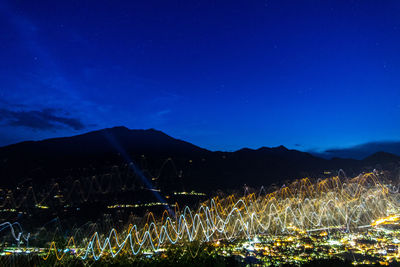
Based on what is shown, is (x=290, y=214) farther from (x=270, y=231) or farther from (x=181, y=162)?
(x=181, y=162)

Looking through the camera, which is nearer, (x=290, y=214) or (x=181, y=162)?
(x=290, y=214)

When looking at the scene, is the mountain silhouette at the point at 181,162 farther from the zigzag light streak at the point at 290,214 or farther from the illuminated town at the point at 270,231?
the zigzag light streak at the point at 290,214

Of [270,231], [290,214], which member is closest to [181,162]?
[290,214]

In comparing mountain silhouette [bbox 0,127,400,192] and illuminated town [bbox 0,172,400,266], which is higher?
mountain silhouette [bbox 0,127,400,192]

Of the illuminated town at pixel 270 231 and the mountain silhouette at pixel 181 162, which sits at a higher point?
the mountain silhouette at pixel 181 162

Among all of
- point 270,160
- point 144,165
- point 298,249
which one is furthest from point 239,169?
point 298,249

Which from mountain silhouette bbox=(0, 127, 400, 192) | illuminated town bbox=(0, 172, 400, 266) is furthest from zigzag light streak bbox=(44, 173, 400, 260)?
mountain silhouette bbox=(0, 127, 400, 192)

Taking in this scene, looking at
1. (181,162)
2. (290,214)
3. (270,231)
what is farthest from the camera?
(181,162)

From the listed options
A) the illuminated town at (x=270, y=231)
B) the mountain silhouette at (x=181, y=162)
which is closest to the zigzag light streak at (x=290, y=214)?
the illuminated town at (x=270, y=231)

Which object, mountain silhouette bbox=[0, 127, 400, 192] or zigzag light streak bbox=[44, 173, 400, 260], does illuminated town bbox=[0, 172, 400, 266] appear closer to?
zigzag light streak bbox=[44, 173, 400, 260]

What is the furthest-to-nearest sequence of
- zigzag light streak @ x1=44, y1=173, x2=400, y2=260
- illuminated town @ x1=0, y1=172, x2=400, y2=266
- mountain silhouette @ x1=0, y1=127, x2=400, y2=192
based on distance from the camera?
1. mountain silhouette @ x1=0, y1=127, x2=400, y2=192
2. zigzag light streak @ x1=44, y1=173, x2=400, y2=260
3. illuminated town @ x1=0, y1=172, x2=400, y2=266
